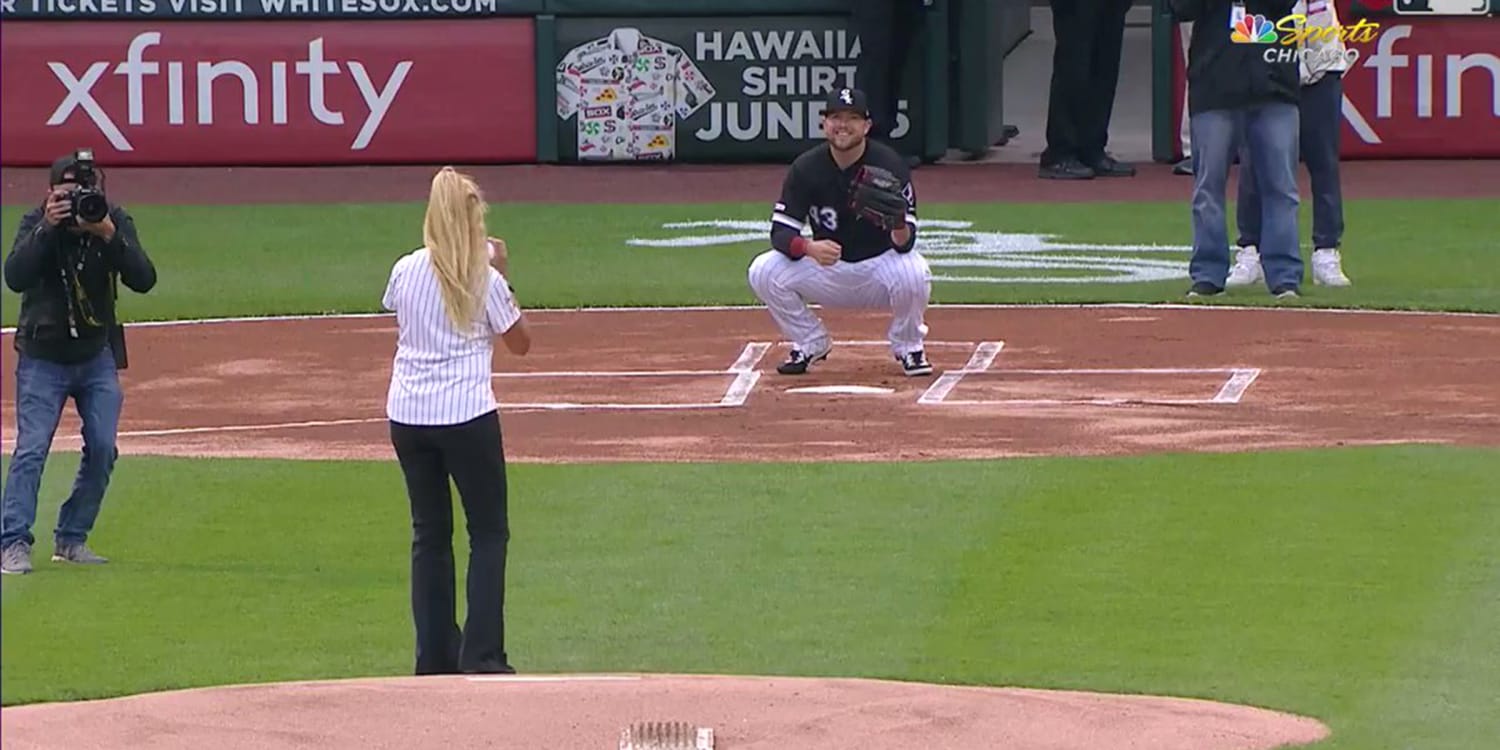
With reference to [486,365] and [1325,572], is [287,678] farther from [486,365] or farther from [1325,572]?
[1325,572]

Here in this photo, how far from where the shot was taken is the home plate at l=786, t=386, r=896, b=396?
12.4m

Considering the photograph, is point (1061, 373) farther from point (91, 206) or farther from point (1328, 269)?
point (91, 206)

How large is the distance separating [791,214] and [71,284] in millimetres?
4782

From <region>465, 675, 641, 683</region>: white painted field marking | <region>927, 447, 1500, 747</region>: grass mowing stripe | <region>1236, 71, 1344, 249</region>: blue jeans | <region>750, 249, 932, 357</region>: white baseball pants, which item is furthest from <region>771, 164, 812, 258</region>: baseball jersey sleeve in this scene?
<region>465, 675, 641, 683</region>: white painted field marking

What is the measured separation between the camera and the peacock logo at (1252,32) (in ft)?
48.9

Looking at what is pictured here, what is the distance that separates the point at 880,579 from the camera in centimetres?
836

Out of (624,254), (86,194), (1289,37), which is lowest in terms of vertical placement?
(624,254)

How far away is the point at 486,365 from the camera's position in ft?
23.2

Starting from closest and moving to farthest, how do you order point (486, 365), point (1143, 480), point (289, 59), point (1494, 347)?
point (486, 365)
point (1143, 480)
point (1494, 347)
point (289, 59)

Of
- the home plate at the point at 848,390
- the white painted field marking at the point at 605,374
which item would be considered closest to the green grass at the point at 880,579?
the home plate at the point at 848,390

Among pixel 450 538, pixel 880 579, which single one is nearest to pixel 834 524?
pixel 880 579

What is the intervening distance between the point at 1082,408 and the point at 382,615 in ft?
15.5

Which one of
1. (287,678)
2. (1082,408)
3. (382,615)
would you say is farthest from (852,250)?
(287,678)

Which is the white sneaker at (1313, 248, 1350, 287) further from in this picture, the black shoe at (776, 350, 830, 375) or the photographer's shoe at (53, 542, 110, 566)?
the photographer's shoe at (53, 542, 110, 566)
